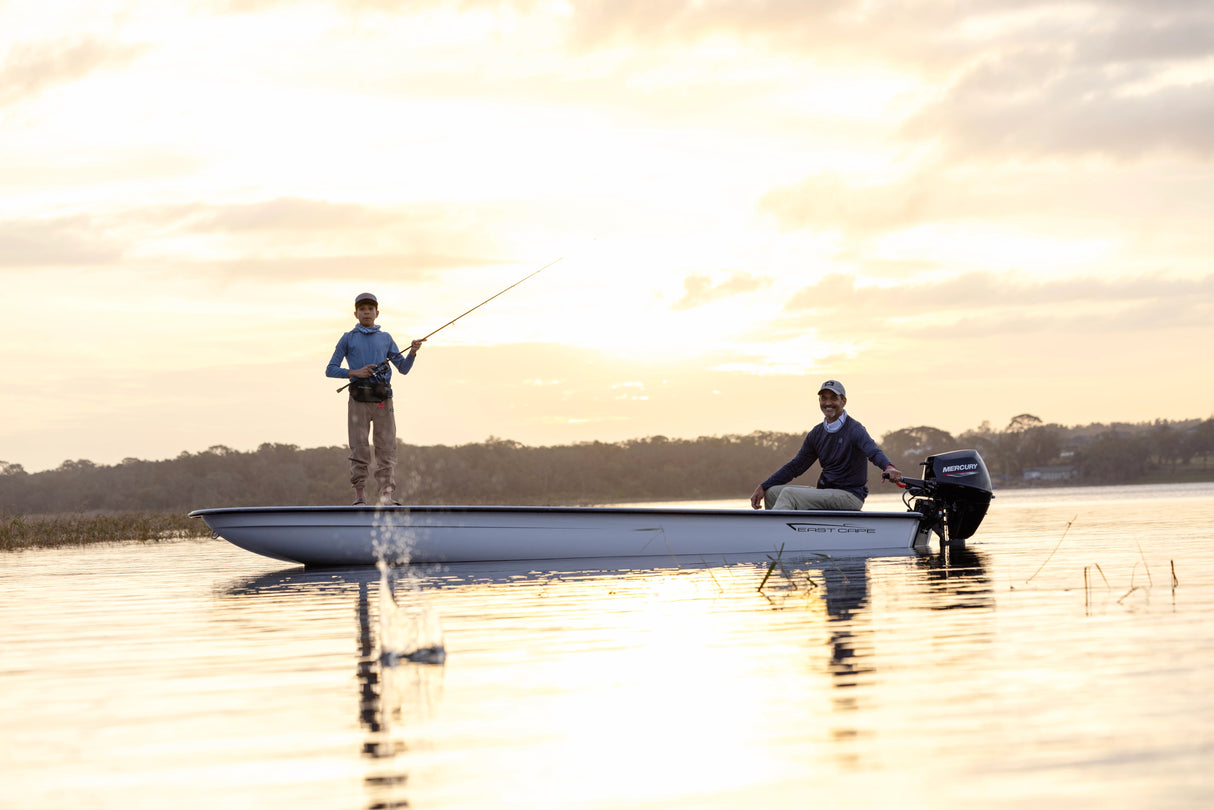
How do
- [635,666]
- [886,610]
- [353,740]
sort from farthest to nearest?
[886,610], [635,666], [353,740]

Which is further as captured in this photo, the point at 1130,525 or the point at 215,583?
the point at 1130,525

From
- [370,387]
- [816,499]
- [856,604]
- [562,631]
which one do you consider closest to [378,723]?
[562,631]

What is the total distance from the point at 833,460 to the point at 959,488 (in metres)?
1.81

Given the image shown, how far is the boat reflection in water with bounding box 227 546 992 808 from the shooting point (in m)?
5.00

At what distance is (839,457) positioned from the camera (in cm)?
1566

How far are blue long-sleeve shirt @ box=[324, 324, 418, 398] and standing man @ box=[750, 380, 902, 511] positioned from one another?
181 inches

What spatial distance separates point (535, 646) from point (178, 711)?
2397 mm

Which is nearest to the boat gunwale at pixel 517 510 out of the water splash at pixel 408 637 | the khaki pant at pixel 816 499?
the khaki pant at pixel 816 499

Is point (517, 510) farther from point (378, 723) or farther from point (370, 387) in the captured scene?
point (378, 723)

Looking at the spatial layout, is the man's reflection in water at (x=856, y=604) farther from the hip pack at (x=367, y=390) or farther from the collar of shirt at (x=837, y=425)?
the hip pack at (x=367, y=390)

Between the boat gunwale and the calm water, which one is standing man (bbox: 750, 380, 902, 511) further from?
the calm water

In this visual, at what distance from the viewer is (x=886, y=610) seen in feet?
30.6

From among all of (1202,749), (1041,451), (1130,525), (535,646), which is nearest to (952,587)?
(535,646)

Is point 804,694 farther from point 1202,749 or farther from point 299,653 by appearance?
point 299,653
